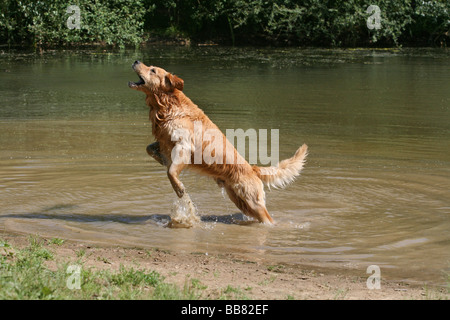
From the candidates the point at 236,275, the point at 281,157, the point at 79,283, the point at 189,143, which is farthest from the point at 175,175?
the point at 281,157

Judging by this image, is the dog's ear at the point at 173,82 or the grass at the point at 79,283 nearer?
the grass at the point at 79,283

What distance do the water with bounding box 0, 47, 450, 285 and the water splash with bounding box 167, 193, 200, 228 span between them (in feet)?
0.15

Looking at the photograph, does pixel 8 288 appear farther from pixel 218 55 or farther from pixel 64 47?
pixel 64 47

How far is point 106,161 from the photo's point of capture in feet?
33.3

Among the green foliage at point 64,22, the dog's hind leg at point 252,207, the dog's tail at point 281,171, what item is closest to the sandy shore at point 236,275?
the dog's hind leg at point 252,207

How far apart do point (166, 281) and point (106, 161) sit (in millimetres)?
5395

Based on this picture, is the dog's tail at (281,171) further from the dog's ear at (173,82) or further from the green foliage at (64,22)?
the green foliage at (64,22)

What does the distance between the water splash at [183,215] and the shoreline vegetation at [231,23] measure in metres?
20.6

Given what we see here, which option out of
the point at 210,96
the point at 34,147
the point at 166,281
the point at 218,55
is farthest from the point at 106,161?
the point at 218,55

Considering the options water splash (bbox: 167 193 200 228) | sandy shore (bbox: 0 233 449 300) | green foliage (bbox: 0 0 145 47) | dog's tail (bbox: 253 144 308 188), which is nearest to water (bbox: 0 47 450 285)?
water splash (bbox: 167 193 200 228)

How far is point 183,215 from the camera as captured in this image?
7465 millimetres

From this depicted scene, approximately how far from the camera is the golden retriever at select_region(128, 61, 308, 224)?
7.23 metres

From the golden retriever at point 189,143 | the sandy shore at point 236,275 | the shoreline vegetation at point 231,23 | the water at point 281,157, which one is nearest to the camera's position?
the sandy shore at point 236,275

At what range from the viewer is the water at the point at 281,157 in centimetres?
679
